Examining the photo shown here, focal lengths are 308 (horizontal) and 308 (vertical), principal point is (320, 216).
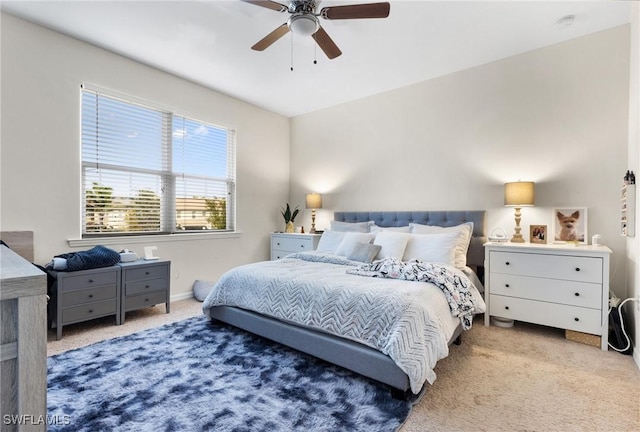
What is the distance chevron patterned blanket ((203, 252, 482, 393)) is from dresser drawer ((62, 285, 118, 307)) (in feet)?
3.39

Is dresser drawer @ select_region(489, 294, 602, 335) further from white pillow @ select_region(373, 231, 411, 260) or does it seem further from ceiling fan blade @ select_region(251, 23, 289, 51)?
ceiling fan blade @ select_region(251, 23, 289, 51)

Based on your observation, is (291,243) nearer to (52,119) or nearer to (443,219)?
(443,219)

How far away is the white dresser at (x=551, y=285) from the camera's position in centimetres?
252

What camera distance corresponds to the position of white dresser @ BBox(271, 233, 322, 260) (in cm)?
449

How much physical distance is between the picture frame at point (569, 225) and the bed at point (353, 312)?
0.81 meters

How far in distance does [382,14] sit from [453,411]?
8.43ft

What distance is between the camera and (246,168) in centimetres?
473

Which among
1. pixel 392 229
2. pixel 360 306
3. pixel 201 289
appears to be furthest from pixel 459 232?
pixel 201 289

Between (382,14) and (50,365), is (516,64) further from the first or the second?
(50,365)

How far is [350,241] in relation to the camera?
337cm

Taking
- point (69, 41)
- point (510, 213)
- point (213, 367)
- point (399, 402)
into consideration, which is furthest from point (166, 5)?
point (510, 213)

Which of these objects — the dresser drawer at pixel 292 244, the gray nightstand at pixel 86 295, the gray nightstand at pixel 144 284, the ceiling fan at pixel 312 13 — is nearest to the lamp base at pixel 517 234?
the ceiling fan at pixel 312 13

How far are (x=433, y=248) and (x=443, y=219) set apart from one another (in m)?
0.80
